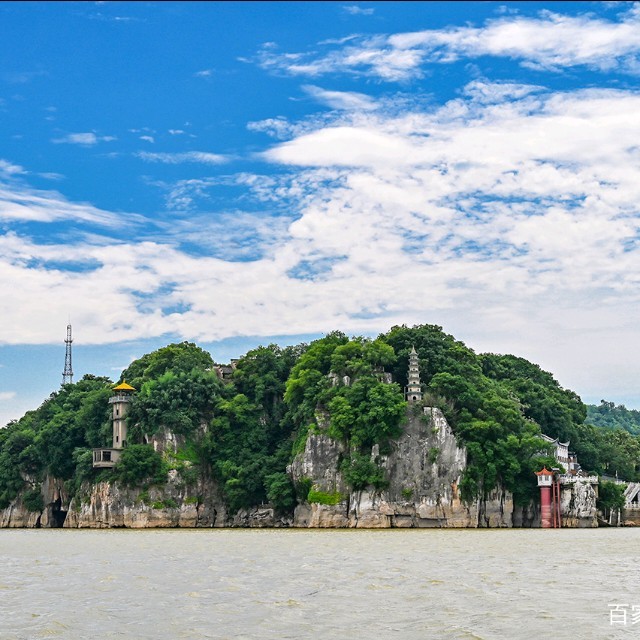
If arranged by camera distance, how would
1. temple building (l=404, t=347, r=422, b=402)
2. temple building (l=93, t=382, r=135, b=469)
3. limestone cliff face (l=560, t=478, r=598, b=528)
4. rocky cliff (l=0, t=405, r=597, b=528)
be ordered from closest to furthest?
rocky cliff (l=0, t=405, r=597, b=528) → limestone cliff face (l=560, t=478, r=598, b=528) → temple building (l=404, t=347, r=422, b=402) → temple building (l=93, t=382, r=135, b=469)

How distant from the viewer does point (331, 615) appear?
80.8 feet

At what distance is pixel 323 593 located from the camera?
29.2m

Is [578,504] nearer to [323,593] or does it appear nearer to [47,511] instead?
[47,511]

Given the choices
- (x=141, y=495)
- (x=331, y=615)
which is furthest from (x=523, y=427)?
(x=331, y=615)

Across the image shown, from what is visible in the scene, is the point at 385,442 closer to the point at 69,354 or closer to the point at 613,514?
the point at 613,514

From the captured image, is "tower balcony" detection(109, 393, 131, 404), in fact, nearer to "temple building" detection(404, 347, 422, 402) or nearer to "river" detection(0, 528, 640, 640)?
"temple building" detection(404, 347, 422, 402)

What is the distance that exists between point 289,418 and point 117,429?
1628 centimetres

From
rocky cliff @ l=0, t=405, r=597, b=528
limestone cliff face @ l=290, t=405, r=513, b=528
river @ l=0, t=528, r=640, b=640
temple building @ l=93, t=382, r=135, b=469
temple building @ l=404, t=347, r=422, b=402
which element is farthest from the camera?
temple building @ l=93, t=382, r=135, b=469

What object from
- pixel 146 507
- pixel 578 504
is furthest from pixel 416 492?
pixel 146 507

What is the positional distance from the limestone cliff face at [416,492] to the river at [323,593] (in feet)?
107

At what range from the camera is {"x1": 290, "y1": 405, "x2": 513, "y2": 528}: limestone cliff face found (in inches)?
3241

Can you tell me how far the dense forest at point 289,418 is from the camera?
84812mm

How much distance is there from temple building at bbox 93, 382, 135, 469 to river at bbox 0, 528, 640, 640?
142ft

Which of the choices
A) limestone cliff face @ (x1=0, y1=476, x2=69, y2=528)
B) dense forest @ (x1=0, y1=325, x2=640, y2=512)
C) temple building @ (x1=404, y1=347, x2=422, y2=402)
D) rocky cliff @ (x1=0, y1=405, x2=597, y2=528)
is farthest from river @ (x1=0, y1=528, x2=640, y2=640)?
limestone cliff face @ (x1=0, y1=476, x2=69, y2=528)
